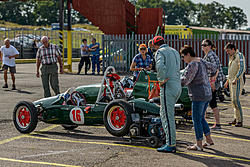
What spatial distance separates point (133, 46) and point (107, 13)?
9.70 ft

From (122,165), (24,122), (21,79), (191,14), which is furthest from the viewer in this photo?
(191,14)

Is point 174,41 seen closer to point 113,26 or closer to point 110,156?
point 113,26

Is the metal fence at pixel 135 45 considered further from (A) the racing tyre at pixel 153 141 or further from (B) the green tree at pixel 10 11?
(B) the green tree at pixel 10 11

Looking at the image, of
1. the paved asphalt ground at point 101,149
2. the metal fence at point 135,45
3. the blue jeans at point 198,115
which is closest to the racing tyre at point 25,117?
the paved asphalt ground at point 101,149

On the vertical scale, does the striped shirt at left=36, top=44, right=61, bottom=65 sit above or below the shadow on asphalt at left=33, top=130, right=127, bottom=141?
above

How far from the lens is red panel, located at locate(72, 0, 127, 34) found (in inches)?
1006

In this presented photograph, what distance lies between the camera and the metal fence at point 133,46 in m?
23.6

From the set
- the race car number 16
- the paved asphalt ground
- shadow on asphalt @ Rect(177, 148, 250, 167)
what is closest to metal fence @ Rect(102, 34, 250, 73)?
the paved asphalt ground

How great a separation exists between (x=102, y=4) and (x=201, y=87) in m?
19.0

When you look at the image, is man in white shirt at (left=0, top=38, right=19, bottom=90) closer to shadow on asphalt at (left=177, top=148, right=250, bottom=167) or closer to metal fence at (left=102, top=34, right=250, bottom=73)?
metal fence at (left=102, top=34, right=250, bottom=73)

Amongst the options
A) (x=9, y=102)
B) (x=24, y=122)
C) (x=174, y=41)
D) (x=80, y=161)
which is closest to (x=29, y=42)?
(x=174, y=41)

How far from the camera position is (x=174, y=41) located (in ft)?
78.0

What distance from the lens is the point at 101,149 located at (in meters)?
7.64

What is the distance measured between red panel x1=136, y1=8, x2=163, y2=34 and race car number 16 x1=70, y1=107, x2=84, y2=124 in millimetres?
18955
